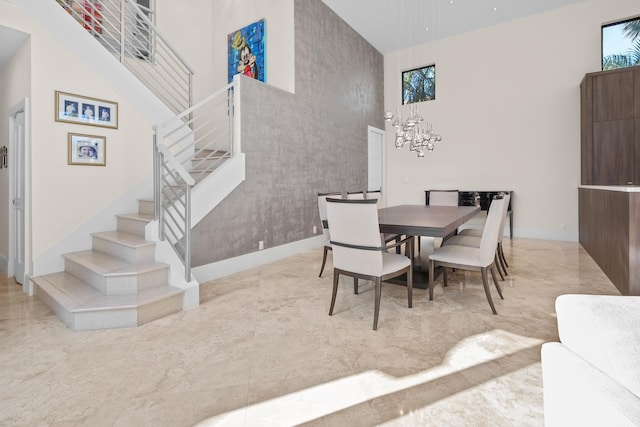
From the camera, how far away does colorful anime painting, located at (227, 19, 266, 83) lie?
5.23 m

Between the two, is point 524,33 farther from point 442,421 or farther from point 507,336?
point 442,421

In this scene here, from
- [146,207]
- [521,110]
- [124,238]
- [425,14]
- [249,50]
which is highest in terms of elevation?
[425,14]

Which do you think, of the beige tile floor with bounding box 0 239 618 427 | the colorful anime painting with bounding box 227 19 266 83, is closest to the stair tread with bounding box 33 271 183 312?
the beige tile floor with bounding box 0 239 618 427

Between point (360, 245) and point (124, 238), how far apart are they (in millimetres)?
2401

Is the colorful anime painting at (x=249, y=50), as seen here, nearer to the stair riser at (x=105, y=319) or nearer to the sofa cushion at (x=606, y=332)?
the stair riser at (x=105, y=319)

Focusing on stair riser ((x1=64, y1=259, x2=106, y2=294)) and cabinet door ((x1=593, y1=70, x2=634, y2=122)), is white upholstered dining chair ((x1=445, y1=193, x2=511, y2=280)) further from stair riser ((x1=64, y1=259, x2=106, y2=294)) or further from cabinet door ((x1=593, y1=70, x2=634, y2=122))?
stair riser ((x1=64, y1=259, x2=106, y2=294))

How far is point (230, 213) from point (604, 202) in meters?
4.41

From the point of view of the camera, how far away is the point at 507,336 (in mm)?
2266

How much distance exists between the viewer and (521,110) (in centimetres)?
618

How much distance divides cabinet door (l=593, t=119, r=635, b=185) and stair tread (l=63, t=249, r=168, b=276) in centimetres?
631

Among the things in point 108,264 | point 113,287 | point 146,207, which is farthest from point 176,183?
point 113,287

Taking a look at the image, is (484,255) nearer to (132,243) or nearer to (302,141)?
(132,243)

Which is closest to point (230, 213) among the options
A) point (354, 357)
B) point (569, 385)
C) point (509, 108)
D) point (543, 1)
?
point (354, 357)

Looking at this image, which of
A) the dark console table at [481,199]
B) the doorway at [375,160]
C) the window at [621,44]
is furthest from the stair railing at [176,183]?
the window at [621,44]
